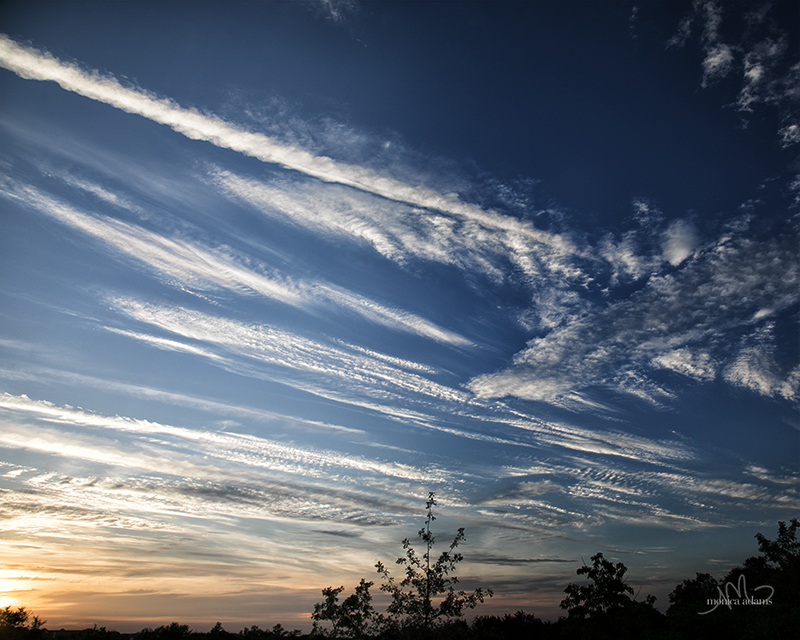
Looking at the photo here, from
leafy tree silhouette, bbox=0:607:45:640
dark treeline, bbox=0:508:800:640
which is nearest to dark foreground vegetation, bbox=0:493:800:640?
dark treeline, bbox=0:508:800:640

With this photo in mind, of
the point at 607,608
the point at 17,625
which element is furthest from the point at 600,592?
the point at 17,625

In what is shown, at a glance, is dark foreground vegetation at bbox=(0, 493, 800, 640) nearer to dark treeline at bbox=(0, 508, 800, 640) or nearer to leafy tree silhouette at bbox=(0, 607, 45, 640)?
dark treeline at bbox=(0, 508, 800, 640)

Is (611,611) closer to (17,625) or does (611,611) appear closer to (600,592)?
(600,592)

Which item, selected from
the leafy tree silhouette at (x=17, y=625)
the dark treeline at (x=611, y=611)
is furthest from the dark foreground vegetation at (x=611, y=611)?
the leafy tree silhouette at (x=17, y=625)

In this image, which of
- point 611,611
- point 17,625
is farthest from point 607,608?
point 17,625

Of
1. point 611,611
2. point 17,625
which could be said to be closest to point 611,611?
point 611,611

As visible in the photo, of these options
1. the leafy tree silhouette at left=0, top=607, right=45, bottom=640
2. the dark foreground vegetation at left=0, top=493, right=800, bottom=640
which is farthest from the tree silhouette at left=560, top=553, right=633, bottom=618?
the leafy tree silhouette at left=0, top=607, right=45, bottom=640

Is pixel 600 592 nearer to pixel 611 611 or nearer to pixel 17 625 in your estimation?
pixel 611 611

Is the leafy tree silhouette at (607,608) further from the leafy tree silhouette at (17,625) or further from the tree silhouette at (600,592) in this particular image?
the leafy tree silhouette at (17,625)

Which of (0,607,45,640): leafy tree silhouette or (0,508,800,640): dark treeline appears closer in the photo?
(0,508,800,640): dark treeline

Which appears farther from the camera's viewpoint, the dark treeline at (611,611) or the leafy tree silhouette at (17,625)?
the leafy tree silhouette at (17,625)

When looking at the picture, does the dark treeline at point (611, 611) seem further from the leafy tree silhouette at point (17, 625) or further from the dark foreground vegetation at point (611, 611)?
the leafy tree silhouette at point (17, 625)

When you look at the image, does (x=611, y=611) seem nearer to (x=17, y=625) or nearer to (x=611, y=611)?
(x=611, y=611)

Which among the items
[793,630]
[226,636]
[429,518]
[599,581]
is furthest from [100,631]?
[793,630]
